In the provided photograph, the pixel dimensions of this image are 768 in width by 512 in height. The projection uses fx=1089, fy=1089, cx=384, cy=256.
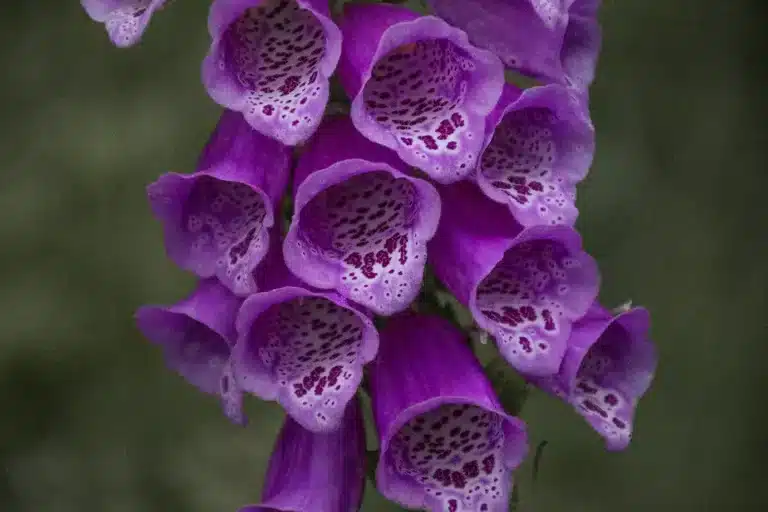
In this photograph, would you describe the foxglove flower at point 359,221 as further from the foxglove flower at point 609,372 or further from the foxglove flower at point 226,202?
the foxglove flower at point 609,372

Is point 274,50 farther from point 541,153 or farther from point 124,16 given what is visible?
point 541,153

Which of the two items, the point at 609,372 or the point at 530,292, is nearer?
the point at 530,292

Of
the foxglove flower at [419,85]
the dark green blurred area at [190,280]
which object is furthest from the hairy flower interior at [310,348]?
the dark green blurred area at [190,280]

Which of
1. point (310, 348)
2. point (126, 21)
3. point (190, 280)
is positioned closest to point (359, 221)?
point (310, 348)

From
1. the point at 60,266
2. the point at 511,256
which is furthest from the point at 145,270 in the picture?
the point at 511,256

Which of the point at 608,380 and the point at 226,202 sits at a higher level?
the point at 226,202

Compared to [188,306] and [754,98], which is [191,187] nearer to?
[188,306]

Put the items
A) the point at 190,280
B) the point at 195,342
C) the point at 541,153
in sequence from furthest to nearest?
the point at 190,280
the point at 195,342
the point at 541,153

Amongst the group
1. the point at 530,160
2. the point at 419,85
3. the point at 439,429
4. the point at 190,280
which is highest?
the point at 419,85

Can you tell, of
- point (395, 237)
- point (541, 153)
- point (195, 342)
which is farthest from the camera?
point (195, 342)
